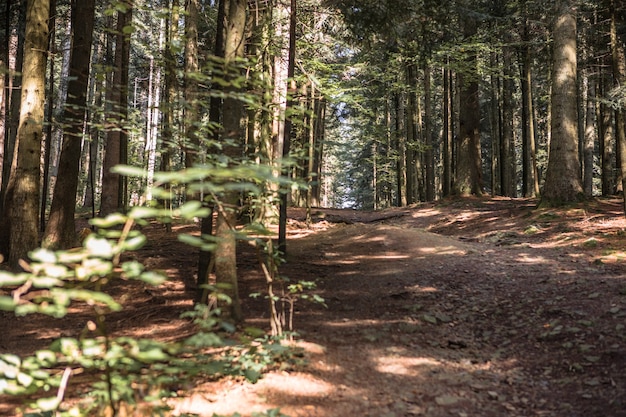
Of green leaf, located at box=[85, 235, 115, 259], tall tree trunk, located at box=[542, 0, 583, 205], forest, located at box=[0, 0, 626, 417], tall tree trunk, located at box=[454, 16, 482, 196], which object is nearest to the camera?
green leaf, located at box=[85, 235, 115, 259]

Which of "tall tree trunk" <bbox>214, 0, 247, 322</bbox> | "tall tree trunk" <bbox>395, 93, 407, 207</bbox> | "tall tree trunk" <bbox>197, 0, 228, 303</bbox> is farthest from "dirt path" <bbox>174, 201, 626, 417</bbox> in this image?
"tall tree trunk" <bbox>395, 93, 407, 207</bbox>

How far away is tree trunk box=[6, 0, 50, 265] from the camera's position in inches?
303

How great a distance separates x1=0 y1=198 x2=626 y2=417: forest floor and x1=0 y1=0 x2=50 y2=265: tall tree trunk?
4.78ft

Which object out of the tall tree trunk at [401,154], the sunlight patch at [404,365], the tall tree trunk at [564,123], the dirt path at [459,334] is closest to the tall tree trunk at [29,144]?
the dirt path at [459,334]

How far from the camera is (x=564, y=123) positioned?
11906 mm

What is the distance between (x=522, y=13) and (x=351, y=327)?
15.7 meters

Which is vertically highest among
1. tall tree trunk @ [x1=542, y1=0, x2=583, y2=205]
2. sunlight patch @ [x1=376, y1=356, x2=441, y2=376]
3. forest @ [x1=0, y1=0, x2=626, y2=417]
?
tall tree trunk @ [x1=542, y1=0, x2=583, y2=205]

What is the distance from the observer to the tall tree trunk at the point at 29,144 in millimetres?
7691

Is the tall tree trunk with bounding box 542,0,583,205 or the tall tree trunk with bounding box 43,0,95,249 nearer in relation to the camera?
the tall tree trunk with bounding box 43,0,95,249

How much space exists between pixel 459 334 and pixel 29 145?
769cm

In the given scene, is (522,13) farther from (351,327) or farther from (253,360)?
(253,360)

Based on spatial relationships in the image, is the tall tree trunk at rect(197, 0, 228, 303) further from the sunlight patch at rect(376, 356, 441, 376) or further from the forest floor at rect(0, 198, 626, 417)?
the sunlight patch at rect(376, 356, 441, 376)

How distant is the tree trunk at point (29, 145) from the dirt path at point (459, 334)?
4726 millimetres

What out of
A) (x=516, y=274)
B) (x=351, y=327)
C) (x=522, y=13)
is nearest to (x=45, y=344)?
(x=351, y=327)
